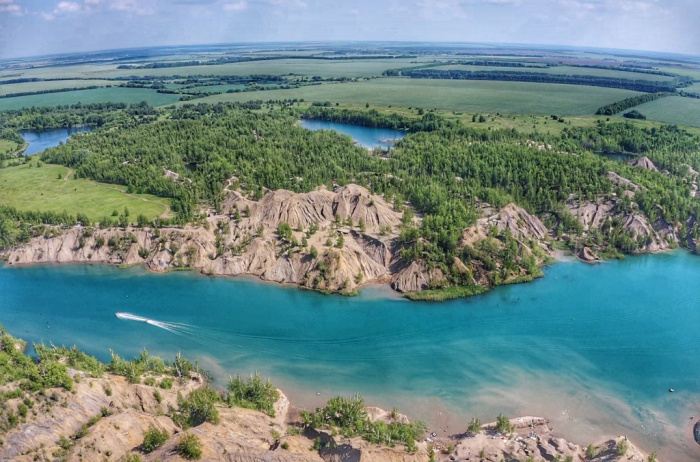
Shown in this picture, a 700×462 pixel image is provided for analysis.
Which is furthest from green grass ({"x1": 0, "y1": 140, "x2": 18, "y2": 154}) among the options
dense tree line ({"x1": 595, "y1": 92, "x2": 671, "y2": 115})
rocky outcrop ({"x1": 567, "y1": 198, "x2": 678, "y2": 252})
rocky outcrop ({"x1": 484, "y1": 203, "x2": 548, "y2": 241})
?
dense tree line ({"x1": 595, "y1": 92, "x2": 671, "y2": 115})

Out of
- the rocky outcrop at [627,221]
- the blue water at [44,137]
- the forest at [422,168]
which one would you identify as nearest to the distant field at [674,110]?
the forest at [422,168]

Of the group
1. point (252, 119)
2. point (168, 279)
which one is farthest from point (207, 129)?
point (168, 279)

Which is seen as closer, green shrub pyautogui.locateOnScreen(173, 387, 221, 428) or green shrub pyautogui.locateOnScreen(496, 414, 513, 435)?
green shrub pyautogui.locateOnScreen(173, 387, 221, 428)

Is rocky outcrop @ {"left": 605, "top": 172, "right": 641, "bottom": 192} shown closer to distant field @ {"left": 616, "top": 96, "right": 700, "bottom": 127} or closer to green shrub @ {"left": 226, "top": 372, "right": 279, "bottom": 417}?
green shrub @ {"left": 226, "top": 372, "right": 279, "bottom": 417}

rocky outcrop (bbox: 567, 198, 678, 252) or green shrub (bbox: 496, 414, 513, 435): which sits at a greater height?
rocky outcrop (bbox: 567, 198, 678, 252)

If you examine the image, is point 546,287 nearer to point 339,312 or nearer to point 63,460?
point 339,312

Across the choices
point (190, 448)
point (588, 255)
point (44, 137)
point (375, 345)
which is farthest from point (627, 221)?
point (44, 137)
